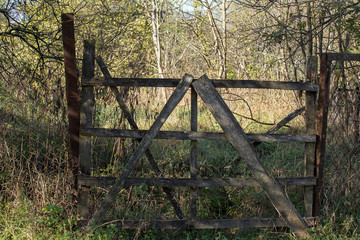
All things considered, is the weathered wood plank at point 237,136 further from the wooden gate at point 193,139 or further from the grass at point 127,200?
the grass at point 127,200

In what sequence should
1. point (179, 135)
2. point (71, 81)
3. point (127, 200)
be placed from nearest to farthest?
point (179, 135), point (71, 81), point (127, 200)

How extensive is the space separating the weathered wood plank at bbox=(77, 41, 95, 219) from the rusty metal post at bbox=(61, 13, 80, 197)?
0.15 metres

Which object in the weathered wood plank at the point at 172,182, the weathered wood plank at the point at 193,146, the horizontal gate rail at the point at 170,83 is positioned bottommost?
the weathered wood plank at the point at 172,182

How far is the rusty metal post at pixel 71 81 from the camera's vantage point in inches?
164

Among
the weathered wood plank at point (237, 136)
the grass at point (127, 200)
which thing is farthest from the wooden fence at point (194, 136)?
the grass at point (127, 200)

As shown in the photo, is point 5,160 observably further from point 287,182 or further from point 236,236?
point 287,182

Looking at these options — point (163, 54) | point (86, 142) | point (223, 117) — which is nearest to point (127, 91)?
point (86, 142)

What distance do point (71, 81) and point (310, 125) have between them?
2.91 metres

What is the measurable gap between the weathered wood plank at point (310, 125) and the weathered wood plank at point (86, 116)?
8.36 ft

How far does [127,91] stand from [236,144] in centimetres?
234

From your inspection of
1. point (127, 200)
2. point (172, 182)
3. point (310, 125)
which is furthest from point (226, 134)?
point (127, 200)

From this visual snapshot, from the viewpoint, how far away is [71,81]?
4.22 metres

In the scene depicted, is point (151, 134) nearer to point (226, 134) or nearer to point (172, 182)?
point (172, 182)

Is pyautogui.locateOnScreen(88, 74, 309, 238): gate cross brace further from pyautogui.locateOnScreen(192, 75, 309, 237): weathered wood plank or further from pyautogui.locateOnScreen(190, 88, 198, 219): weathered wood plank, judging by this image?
pyautogui.locateOnScreen(190, 88, 198, 219): weathered wood plank
